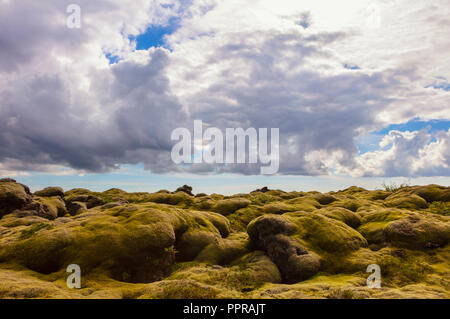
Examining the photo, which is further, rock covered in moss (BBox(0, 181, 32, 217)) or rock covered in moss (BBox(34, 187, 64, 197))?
rock covered in moss (BBox(34, 187, 64, 197))

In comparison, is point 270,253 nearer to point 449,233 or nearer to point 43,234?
point 449,233

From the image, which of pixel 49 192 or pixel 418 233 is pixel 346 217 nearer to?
pixel 418 233

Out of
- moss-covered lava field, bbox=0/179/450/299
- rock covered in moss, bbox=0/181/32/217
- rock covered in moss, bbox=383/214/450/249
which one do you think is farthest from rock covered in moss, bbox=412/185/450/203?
rock covered in moss, bbox=0/181/32/217

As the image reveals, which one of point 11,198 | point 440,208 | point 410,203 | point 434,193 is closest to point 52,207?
point 11,198

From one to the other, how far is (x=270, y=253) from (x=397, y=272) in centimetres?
826
